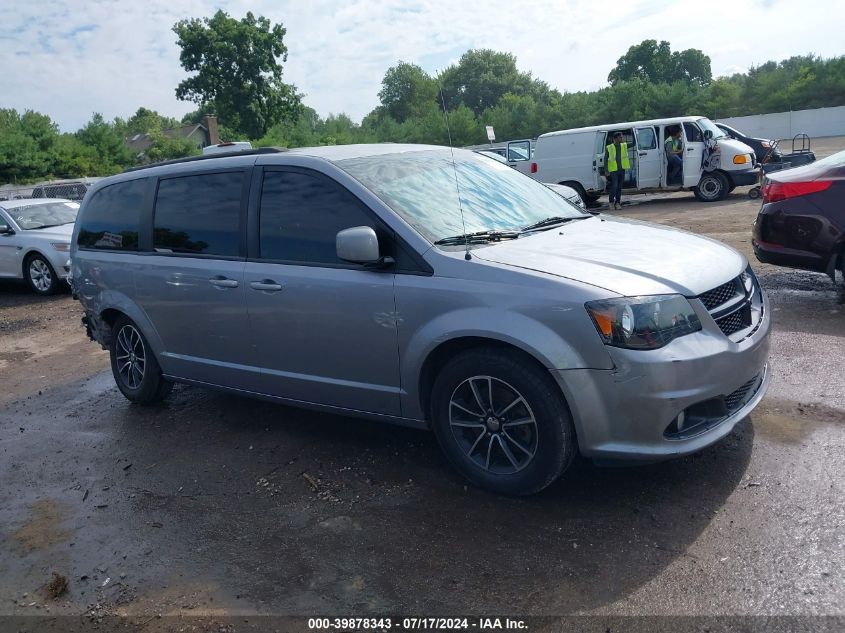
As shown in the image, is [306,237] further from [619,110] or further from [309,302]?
[619,110]

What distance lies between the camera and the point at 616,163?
55.2 ft

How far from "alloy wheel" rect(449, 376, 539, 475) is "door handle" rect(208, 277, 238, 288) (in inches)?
68.1

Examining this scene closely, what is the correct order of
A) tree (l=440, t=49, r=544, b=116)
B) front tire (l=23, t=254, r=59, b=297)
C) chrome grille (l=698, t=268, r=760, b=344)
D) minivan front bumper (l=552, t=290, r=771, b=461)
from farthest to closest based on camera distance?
tree (l=440, t=49, r=544, b=116) < front tire (l=23, t=254, r=59, b=297) < chrome grille (l=698, t=268, r=760, b=344) < minivan front bumper (l=552, t=290, r=771, b=461)

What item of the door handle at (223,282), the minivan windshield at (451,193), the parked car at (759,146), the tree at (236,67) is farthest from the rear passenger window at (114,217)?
the tree at (236,67)

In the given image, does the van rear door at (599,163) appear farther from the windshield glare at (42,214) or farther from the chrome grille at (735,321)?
the chrome grille at (735,321)

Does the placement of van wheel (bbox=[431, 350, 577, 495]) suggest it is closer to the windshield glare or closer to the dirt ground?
the dirt ground

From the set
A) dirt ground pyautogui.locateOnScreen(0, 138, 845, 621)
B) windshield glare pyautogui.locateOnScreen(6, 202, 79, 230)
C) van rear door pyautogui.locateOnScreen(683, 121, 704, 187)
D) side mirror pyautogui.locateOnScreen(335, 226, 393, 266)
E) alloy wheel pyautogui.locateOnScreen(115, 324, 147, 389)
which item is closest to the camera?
dirt ground pyautogui.locateOnScreen(0, 138, 845, 621)

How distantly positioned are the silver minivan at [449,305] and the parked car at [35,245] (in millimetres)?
7615

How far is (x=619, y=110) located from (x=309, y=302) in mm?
43691

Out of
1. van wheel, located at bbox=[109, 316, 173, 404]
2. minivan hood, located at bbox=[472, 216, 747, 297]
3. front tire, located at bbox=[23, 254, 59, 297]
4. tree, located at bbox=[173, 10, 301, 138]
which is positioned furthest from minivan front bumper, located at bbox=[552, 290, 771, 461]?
tree, located at bbox=[173, 10, 301, 138]

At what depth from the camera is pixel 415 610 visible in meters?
3.03

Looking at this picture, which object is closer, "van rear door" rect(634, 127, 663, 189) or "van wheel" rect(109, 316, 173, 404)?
"van wheel" rect(109, 316, 173, 404)

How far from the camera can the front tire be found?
1238cm

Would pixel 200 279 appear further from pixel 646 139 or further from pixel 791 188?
pixel 646 139
